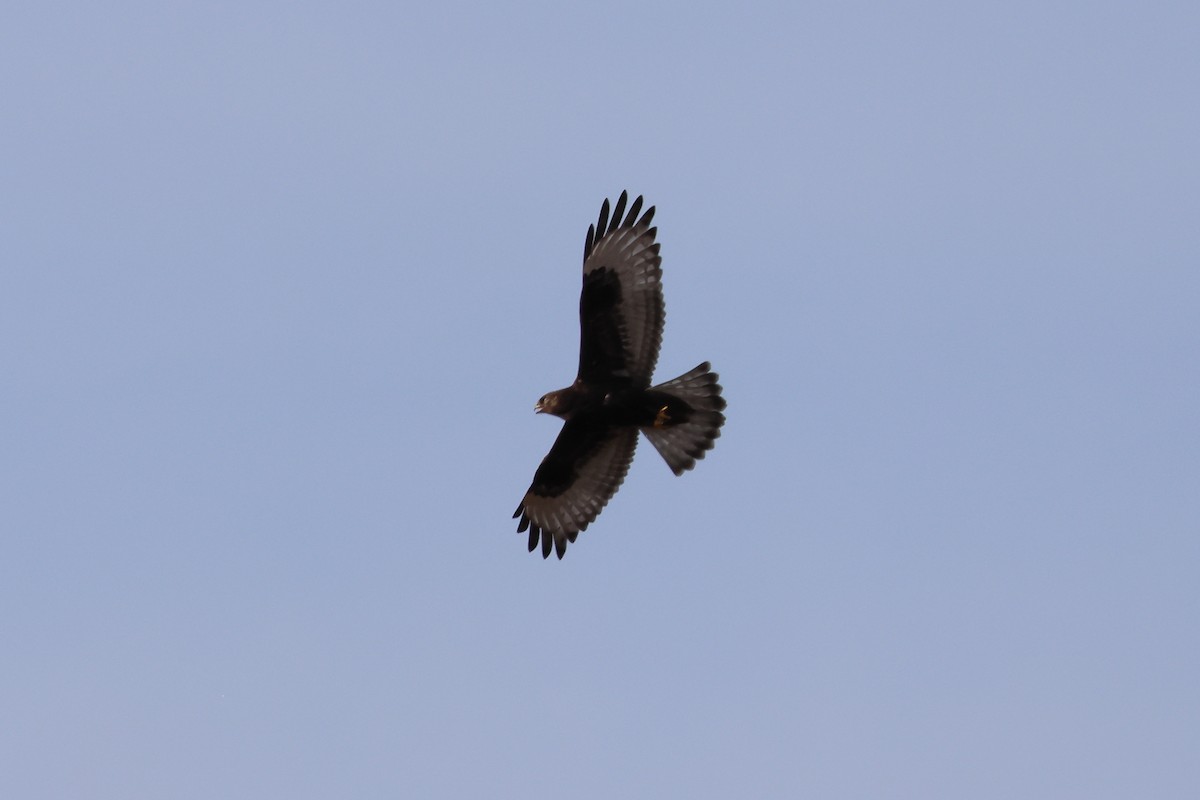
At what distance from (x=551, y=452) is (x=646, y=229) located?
241cm

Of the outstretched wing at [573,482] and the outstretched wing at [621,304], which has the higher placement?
the outstretched wing at [621,304]

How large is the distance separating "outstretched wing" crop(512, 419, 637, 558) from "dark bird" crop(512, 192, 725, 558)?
0.03 meters

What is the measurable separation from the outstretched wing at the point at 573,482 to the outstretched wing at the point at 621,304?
2.87ft

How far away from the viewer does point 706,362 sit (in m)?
20.2

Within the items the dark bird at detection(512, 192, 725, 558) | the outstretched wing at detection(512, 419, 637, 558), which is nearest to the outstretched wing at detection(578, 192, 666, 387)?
the dark bird at detection(512, 192, 725, 558)

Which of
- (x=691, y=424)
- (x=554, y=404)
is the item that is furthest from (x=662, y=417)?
(x=554, y=404)

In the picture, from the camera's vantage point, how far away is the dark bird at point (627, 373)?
782 inches

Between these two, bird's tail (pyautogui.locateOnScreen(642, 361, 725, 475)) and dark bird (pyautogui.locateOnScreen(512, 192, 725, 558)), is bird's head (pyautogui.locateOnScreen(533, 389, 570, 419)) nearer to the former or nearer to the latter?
dark bird (pyautogui.locateOnScreen(512, 192, 725, 558))

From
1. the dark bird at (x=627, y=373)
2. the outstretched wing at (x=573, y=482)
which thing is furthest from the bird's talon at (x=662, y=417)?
the outstretched wing at (x=573, y=482)

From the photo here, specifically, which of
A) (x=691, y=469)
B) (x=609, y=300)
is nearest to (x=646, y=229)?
(x=609, y=300)

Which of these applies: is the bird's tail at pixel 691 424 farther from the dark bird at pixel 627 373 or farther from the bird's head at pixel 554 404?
the bird's head at pixel 554 404

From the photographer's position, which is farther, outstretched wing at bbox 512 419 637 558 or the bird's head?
outstretched wing at bbox 512 419 637 558

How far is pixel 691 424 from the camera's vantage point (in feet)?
66.6

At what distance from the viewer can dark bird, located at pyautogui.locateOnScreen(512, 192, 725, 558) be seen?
1988 cm
